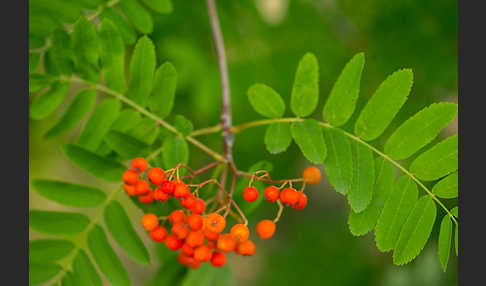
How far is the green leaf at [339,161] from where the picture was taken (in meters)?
1.53

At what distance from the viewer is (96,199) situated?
184 centimetres

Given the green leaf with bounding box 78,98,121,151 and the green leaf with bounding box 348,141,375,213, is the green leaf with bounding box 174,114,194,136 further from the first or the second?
the green leaf with bounding box 348,141,375,213

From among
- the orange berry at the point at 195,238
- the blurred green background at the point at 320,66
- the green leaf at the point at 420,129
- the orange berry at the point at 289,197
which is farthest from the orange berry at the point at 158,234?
the blurred green background at the point at 320,66

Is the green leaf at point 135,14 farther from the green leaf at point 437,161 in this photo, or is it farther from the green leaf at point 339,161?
the green leaf at point 437,161

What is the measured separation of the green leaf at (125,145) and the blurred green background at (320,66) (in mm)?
1440

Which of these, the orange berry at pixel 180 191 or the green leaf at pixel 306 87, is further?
the green leaf at pixel 306 87

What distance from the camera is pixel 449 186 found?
1.53 metres

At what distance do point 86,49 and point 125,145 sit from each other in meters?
0.39

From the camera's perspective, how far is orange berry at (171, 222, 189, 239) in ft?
5.17

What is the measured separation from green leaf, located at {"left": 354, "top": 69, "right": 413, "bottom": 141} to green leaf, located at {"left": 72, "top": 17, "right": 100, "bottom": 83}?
100cm

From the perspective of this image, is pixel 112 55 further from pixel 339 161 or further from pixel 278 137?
pixel 339 161

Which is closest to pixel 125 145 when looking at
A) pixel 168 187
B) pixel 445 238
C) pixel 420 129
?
pixel 168 187

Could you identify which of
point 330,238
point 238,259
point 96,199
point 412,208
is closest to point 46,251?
point 96,199

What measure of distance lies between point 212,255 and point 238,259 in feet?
13.9
